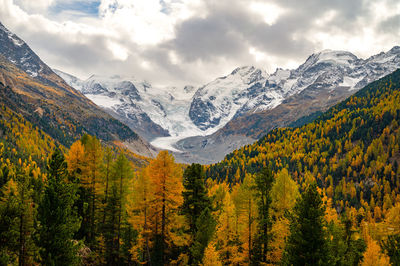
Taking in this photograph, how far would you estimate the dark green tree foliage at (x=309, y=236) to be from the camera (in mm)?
22469

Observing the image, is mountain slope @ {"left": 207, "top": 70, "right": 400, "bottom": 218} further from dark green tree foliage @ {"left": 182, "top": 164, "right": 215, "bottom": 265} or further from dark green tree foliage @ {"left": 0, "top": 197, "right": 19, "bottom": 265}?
dark green tree foliage @ {"left": 0, "top": 197, "right": 19, "bottom": 265}

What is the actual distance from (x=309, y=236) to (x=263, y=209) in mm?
11027

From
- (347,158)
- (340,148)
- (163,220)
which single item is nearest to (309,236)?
(163,220)

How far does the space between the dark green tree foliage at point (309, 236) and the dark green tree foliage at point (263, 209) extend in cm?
974

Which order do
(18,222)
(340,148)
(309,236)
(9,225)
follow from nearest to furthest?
(309,236) → (9,225) → (18,222) → (340,148)

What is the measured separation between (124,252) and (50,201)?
1671 centimetres

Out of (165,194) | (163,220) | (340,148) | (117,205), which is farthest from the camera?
(340,148)

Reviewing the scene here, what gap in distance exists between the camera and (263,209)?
3375cm

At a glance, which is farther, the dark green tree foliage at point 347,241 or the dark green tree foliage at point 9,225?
the dark green tree foliage at point 347,241

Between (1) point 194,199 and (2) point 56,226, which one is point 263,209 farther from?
(2) point 56,226

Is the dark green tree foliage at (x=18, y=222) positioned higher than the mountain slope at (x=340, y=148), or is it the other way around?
the mountain slope at (x=340, y=148)

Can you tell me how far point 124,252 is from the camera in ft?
125

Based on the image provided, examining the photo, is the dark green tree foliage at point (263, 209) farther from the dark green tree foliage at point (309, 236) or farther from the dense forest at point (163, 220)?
the dark green tree foliage at point (309, 236)

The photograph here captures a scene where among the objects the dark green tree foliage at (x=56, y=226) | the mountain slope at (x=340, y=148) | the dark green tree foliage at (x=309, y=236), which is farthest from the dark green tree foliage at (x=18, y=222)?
the mountain slope at (x=340, y=148)
